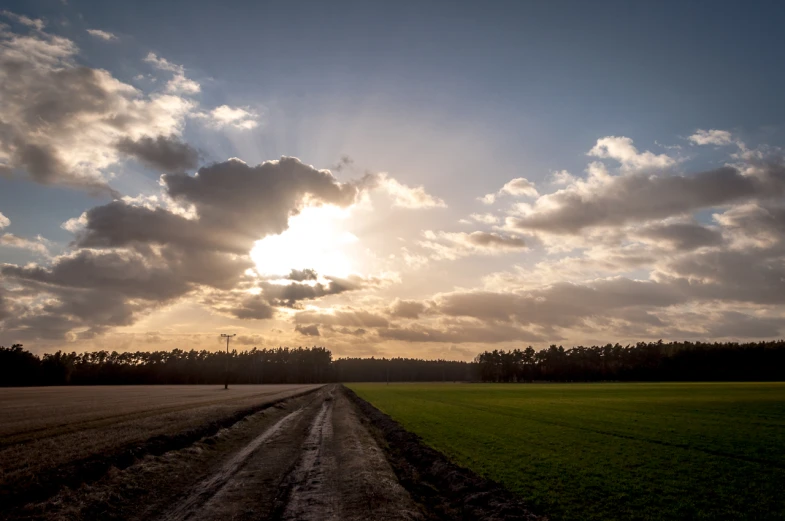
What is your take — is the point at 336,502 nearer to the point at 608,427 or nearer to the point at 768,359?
the point at 608,427

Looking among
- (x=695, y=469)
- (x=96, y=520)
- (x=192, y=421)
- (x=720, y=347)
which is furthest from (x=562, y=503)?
(x=720, y=347)

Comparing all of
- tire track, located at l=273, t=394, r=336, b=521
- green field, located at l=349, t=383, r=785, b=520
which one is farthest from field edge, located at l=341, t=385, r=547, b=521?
tire track, located at l=273, t=394, r=336, b=521

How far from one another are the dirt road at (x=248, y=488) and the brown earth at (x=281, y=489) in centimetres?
3

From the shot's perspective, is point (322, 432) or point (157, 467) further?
point (322, 432)

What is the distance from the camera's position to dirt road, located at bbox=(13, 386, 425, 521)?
12.6 metres

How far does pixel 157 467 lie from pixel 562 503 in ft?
52.0

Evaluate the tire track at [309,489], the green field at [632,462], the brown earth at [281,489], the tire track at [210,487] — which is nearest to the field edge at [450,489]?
the brown earth at [281,489]

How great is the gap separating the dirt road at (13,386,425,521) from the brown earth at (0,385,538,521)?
0.03m

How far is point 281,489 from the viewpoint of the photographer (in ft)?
49.0

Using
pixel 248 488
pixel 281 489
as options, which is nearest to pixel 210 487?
pixel 248 488

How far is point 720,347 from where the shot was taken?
170 meters

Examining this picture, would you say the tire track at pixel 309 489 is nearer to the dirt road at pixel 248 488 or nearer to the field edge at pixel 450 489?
the dirt road at pixel 248 488

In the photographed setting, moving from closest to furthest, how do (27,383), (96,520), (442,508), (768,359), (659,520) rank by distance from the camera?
(659,520), (96,520), (442,508), (768,359), (27,383)

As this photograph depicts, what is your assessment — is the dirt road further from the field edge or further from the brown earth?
the field edge
